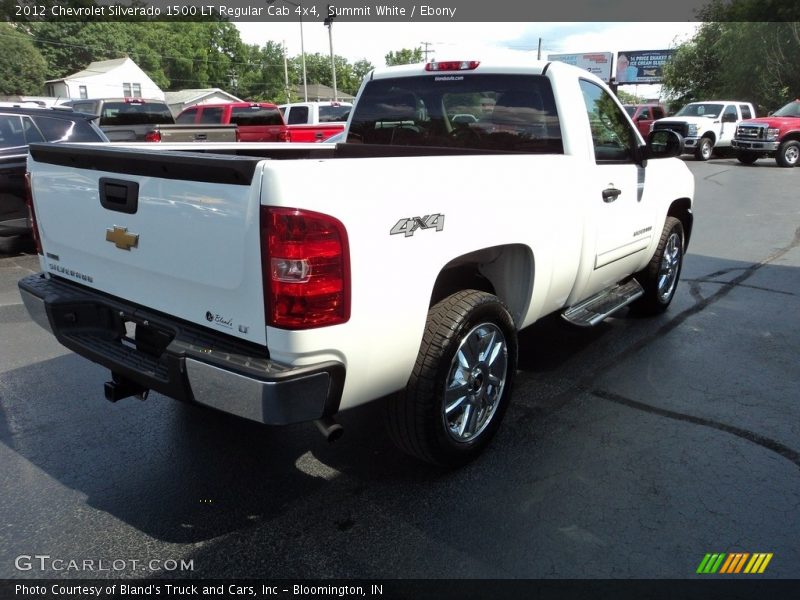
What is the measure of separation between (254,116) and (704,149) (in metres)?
15.9

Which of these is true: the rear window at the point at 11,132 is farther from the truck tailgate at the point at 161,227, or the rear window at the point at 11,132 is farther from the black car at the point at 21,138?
the truck tailgate at the point at 161,227

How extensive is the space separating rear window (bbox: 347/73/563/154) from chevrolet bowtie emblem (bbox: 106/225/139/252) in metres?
2.28

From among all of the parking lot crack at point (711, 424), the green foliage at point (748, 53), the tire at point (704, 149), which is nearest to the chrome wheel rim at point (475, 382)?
the parking lot crack at point (711, 424)

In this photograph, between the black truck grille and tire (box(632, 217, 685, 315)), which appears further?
the black truck grille

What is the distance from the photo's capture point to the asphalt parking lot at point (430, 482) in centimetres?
259

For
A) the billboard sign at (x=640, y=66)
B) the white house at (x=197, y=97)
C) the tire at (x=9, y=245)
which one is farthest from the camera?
the billboard sign at (x=640, y=66)

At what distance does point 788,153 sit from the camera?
20.2 metres

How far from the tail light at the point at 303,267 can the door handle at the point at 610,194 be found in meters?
2.31

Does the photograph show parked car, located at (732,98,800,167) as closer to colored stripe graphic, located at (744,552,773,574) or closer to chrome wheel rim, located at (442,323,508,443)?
chrome wheel rim, located at (442,323,508,443)

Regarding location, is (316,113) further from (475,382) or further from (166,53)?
(166,53)

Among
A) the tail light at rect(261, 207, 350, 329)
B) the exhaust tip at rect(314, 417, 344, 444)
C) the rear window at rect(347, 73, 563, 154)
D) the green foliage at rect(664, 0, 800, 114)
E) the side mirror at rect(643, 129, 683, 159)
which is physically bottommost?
the exhaust tip at rect(314, 417, 344, 444)

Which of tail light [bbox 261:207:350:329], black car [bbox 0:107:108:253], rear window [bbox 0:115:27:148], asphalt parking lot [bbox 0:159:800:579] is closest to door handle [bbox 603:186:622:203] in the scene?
asphalt parking lot [bbox 0:159:800:579]

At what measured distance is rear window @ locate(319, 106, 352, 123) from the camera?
19609 millimetres

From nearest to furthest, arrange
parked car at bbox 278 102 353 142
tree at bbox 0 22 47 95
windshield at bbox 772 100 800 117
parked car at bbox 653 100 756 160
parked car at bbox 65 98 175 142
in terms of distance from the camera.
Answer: parked car at bbox 65 98 175 142, parked car at bbox 278 102 353 142, windshield at bbox 772 100 800 117, parked car at bbox 653 100 756 160, tree at bbox 0 22 47 95
